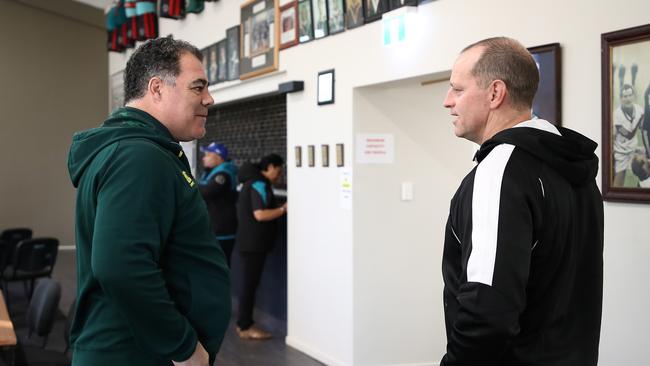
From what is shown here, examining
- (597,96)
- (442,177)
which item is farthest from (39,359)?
(597,96)

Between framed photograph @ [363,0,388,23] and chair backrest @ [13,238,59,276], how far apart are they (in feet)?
13.4

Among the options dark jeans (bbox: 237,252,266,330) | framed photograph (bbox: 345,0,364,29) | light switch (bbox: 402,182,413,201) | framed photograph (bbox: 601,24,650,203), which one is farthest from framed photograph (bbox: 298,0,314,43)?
framed photograph (bbox: 601,24,650,203)

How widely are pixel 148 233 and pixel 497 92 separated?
0.88m

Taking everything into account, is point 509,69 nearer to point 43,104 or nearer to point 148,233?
point 148,233

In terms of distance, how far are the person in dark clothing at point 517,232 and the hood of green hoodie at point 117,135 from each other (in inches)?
28.9

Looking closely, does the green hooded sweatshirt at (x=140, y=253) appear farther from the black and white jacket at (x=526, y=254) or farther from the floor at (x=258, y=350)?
the floor at (x=258, y=350)

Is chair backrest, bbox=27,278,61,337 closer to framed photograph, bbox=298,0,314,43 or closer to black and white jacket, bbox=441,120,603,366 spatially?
framed photograph, bbox=298,0,314,43

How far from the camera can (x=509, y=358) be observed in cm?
146

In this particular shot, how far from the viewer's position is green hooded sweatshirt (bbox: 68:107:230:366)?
4.75 feet

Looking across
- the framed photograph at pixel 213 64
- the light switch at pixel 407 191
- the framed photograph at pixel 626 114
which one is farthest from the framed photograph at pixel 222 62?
the framed photograph at pixel 626 114

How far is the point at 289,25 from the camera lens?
5.10 metres

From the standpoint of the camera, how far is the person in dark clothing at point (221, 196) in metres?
5.82

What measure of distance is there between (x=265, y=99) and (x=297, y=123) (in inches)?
47.5

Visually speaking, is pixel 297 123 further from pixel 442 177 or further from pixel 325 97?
pixel 442 177
